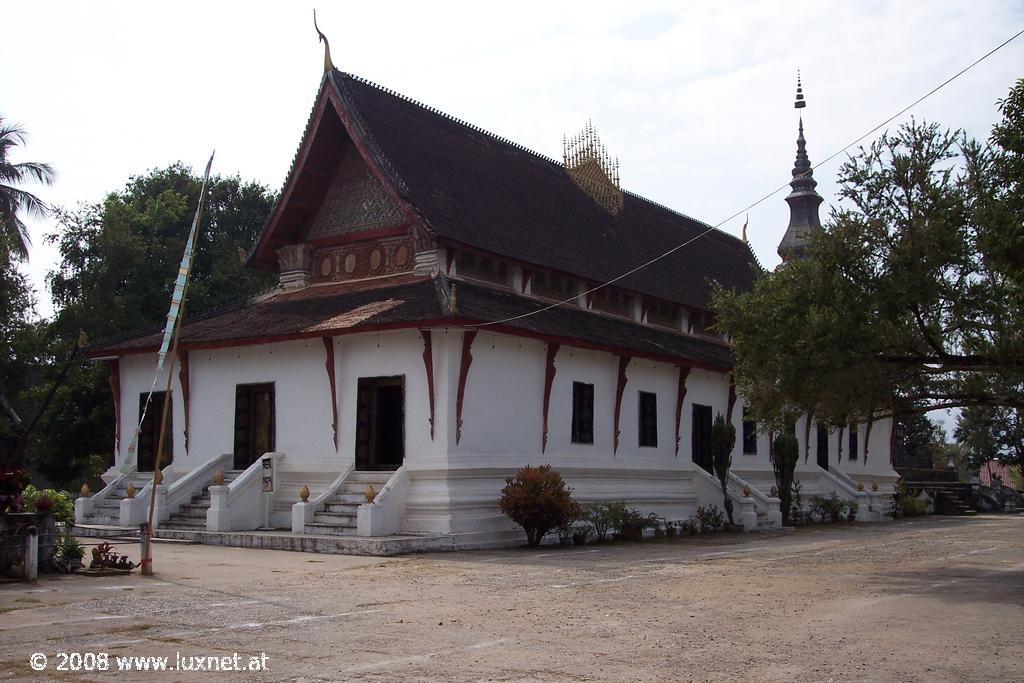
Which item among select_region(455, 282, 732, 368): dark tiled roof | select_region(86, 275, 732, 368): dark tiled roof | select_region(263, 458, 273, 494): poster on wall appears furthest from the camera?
select_region(263, 458, 273, 494): poster on wall

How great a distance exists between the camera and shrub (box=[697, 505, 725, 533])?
2309cm

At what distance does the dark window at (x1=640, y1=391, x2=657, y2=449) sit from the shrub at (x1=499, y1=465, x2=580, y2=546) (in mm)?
5667

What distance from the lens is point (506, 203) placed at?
23844 mm

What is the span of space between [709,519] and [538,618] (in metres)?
14.3

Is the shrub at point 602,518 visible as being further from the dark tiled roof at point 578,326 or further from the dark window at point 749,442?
the dark window at point 749,442

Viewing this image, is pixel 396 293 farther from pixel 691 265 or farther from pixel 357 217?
pixel 691 265

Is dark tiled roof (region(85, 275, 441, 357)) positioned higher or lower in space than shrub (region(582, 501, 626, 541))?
higher

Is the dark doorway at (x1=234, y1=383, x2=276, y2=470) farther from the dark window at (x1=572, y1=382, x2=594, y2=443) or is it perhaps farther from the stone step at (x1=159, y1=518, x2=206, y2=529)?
the dark window at (x1=572, y1=382, x2=594, y2=443)

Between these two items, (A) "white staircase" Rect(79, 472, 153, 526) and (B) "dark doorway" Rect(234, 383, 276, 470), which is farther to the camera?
(B) "dark doorway" Rect(234, 383, 276, 470)

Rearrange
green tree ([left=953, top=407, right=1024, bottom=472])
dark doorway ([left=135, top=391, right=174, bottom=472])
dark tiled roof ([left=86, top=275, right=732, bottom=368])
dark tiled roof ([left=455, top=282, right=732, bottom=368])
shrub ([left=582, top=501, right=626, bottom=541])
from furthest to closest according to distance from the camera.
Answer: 1. green tree ([left=953, top=407, right=1024, bottom=472])
2. dark doorway ([left=135, top=391, right=174, bottom=472])
3. shrub ([left=582, top=501, right=626, bottom=541])
4. dark tiled roof ([left=455, top=282, right=732, bottom=368])
5. dark tiled roof ([left=86, top=275, right=732, bottom=368])

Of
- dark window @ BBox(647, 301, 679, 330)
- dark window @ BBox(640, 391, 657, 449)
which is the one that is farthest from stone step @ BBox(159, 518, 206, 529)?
dark window @ BBox(647, 301, 679, 330)

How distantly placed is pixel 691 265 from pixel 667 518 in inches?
413

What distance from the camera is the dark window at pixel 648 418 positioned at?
76.2 feet

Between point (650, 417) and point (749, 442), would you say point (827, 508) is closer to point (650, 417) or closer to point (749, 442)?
point (749, 442)
